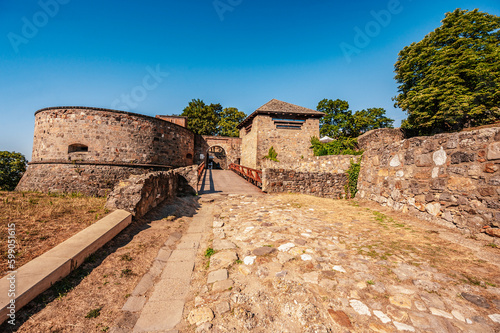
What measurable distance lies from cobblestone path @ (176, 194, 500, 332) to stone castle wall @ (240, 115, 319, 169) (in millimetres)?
14730

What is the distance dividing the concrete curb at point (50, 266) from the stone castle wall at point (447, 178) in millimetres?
6522

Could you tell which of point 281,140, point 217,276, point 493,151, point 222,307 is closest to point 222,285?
point 217,276

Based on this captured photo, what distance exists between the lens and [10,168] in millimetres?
16219

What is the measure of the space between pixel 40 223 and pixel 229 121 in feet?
114

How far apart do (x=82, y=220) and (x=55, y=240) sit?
0.91 metres

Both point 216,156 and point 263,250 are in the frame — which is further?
point 216,156

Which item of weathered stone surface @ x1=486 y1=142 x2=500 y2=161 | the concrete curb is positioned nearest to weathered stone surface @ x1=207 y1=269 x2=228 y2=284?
the concrete curb

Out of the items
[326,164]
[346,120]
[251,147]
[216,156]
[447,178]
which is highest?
[346,120]

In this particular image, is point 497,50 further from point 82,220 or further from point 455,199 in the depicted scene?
point 82,220

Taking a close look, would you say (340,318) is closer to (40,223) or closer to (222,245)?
(222,245)

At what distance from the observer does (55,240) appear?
9.59 ft

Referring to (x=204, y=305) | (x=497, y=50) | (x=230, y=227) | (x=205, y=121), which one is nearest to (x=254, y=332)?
(x=204, y=305)

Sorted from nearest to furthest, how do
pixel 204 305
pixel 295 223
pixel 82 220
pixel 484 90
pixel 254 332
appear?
pixel 254 332 → pixel 204 305 → pixel 82 220 → pixel 295 223 → pixel 484 90

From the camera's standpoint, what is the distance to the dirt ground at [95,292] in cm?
174
